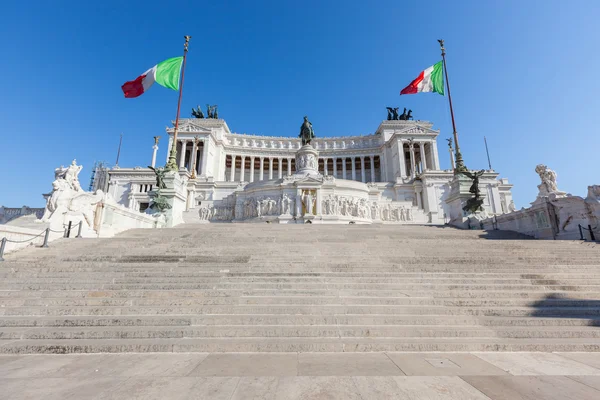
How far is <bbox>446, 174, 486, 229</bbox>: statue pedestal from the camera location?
1730cm

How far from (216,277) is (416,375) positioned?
5.27m

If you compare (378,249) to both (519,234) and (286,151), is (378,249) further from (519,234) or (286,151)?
(286,151)

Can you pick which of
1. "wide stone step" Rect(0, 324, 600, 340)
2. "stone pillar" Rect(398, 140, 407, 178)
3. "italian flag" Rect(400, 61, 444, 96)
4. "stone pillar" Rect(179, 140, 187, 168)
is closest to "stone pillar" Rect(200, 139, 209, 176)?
"stone pillar" Rect(179, 140, 187, 168)

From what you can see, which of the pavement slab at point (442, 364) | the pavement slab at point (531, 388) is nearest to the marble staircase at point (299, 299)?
the pavement slab at point (442, 364)

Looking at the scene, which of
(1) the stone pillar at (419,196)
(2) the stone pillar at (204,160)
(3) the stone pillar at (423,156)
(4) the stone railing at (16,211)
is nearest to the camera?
(4) the stone railing at (16,211)

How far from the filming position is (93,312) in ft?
18.6

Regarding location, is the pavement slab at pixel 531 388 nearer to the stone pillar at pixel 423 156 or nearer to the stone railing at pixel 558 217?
the stone railing at pixel 558 217

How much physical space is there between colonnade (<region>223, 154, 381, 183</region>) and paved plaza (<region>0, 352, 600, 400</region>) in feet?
202

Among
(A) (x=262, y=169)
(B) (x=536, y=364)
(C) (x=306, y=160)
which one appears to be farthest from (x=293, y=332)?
(A) (x=262, y=169)

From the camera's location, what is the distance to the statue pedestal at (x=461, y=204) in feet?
56.8

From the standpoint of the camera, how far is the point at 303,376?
3.30m

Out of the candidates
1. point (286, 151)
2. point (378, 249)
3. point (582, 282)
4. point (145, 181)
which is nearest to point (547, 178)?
point (582, 282)

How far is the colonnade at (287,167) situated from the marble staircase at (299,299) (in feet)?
186

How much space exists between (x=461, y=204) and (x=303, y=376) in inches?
733
